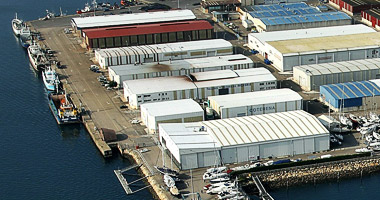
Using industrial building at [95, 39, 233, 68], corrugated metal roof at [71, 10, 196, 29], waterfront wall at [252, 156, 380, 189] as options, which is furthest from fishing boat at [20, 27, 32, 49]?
waterfront wall at [252, 156, 380, 189]

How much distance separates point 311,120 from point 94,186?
20.6 meters

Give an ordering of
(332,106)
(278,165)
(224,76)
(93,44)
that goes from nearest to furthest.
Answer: (278,165)
(332,106)
(224,76)
(93,44)

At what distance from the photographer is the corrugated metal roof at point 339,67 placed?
9338 cm

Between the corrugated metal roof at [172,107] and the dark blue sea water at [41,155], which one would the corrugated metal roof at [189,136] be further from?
the dark blue sea water at [41,155]

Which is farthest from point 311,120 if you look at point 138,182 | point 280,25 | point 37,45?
point 37,45

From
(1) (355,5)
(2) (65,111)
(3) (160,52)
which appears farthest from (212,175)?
(1) (355,5)

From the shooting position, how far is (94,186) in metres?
74.3

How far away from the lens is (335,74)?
92.8m

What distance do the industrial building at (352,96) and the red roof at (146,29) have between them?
31982 millimetres

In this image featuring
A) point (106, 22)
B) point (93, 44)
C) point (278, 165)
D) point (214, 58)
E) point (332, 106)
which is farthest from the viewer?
point (106, 22)

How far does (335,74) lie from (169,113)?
21.4m

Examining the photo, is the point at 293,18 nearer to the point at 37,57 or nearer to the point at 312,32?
the point at 312,32

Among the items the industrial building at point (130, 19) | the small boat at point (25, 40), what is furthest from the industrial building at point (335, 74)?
the small boat at point (25, 40)

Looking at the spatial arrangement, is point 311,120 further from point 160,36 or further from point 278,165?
point 160,36
